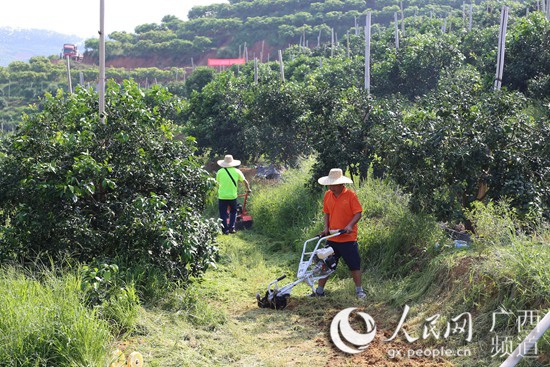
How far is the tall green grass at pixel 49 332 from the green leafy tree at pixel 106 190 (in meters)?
1.27

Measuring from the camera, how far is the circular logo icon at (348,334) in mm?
5566

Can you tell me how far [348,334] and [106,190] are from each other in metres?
3.07

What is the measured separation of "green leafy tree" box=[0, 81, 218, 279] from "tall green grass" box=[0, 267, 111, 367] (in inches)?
50.1

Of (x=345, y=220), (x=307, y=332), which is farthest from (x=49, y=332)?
(x=345, y=220)

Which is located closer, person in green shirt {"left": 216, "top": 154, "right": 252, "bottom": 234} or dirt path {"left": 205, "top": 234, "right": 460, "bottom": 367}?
dirt path {"left": 205, "top": 234, "right": 460, "bottom": 367}

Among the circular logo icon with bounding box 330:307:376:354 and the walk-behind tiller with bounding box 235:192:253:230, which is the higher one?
the circular logo icon with bounding box 330:307:376:354

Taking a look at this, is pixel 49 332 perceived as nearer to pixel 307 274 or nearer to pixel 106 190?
pixel 106 190

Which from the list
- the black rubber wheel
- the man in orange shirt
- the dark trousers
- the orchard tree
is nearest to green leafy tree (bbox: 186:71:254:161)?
the dark trousers

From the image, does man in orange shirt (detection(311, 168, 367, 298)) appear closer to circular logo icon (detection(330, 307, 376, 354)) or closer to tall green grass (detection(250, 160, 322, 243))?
circular logo icon (detection(330, 307, 376, 354))

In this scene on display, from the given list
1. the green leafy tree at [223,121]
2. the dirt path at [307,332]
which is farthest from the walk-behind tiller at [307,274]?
the green leafy tree at [223,121]

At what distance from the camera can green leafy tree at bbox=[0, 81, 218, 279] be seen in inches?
246

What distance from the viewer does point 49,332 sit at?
469 centimetres

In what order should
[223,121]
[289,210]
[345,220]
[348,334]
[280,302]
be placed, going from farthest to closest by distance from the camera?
[223,121] < [289,210] < [345,220] < [280,302] < [348,334]

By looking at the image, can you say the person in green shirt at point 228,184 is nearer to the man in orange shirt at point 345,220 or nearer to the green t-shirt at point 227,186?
the green t-shirt at point 227,186
